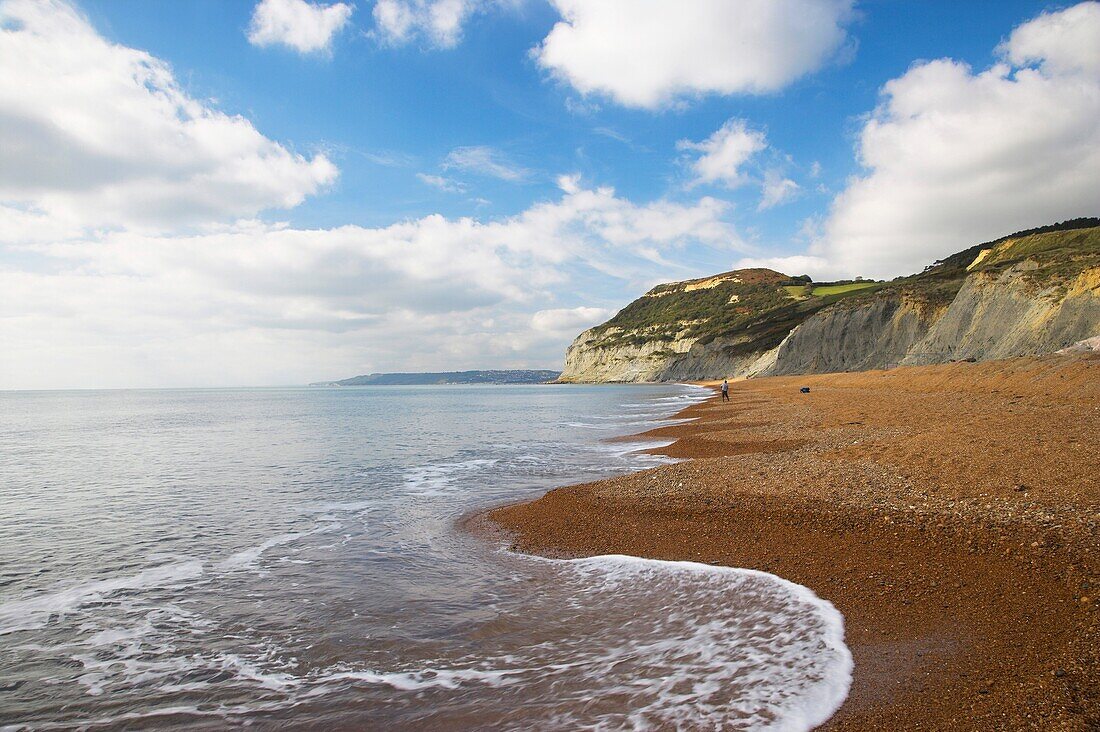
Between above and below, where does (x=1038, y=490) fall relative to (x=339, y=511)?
above

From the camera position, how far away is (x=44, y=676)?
20.4 ft

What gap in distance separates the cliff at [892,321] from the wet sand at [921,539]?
93.8ft

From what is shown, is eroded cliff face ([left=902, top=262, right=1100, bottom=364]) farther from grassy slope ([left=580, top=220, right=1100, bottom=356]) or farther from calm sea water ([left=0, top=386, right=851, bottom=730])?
calm sea water ([left=0, top=386, right=851, bottom=730])

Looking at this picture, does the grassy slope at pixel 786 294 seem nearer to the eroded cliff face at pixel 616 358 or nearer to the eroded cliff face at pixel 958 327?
the eroded cliff face at pixel 958 327

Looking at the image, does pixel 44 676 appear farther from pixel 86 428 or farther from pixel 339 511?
pixel 86 428

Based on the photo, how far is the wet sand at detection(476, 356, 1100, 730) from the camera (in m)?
4.61

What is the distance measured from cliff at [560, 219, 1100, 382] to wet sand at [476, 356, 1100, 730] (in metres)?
28.6

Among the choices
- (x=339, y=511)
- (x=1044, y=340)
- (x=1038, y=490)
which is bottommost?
(x=339, y=511)

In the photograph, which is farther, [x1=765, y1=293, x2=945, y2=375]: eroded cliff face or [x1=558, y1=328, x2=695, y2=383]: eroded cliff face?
[x1=558, y1=328, x2=695, y2=383]: eroded cliff face

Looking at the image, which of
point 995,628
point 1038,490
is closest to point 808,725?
point 995,628

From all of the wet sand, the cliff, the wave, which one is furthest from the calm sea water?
the cliff

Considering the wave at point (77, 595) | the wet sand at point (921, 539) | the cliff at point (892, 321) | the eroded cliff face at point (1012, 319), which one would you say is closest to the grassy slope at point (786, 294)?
the cliff at point (892, 321)

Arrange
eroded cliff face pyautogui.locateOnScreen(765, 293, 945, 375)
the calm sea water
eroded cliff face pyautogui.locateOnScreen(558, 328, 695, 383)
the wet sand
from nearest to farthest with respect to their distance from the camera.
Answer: the wet sand
the calm sea water
eroded cliff face pyautogui.locateOnScreen(765, 293, 945, 375)
eroded cliff face pyautogui.locateOnScreen(558, 328, 695, 383)

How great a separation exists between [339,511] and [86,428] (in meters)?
44.1
